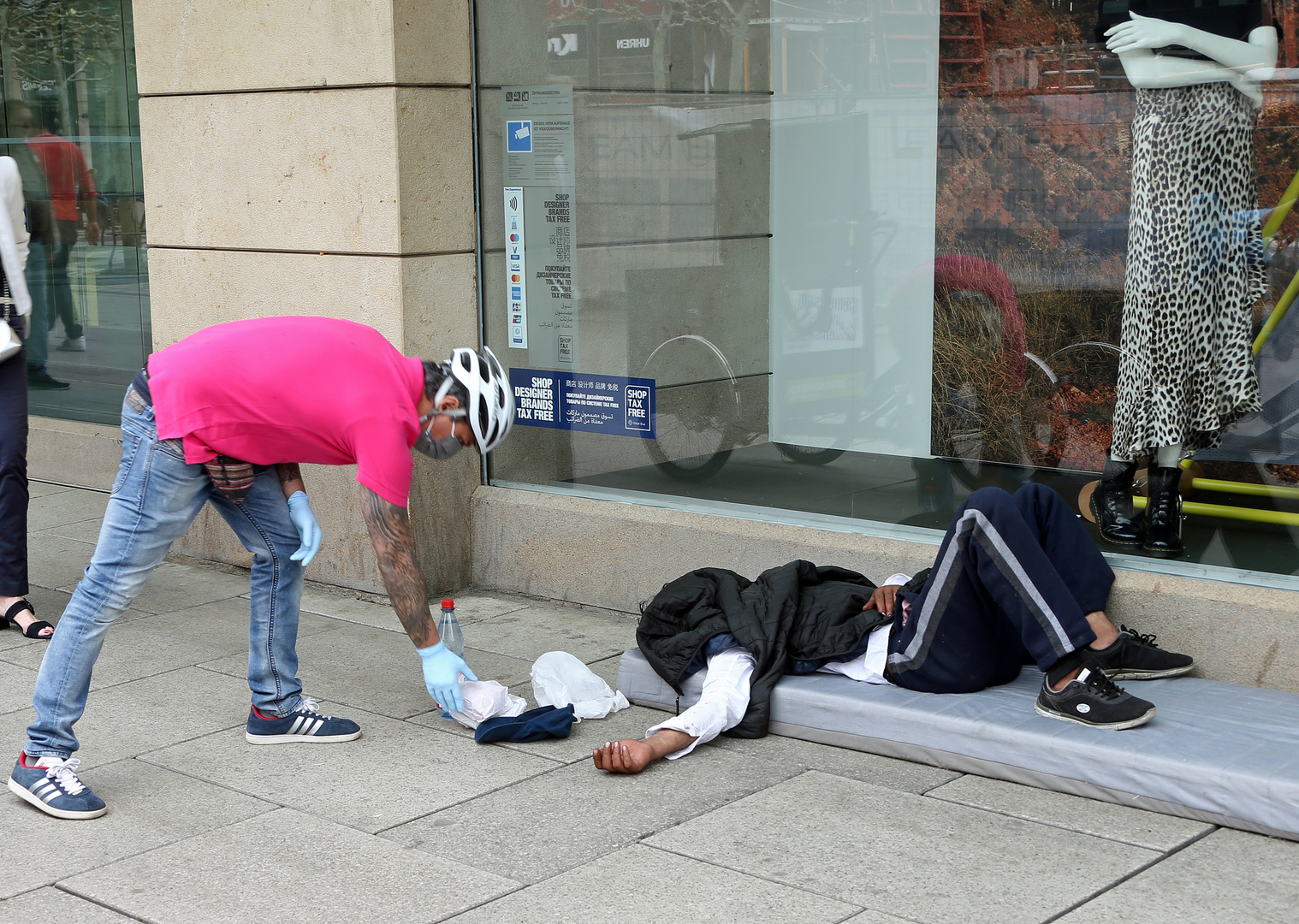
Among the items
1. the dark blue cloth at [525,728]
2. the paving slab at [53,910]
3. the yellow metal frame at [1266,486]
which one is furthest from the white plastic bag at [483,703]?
the yellow metal frame at [1266,486]

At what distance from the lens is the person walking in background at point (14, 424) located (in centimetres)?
534

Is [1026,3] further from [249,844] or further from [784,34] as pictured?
[249,844]

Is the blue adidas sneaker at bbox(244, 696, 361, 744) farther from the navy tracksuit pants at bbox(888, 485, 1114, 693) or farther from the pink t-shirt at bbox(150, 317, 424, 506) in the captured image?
the navy tracksuit pants at bbox(888, 485, 1114, 693)

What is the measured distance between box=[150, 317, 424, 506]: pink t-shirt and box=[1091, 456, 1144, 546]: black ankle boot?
2.57m

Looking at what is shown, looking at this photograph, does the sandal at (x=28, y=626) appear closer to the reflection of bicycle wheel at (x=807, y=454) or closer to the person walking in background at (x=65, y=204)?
the reflection of bicycle wheel at (x=807, y=454)

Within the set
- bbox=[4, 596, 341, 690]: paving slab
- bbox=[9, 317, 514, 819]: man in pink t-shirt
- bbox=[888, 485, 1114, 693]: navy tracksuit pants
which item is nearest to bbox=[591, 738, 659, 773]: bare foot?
bbox=[9, 317, 514, 819]: man in pink t-shirt

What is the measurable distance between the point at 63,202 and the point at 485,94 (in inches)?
154

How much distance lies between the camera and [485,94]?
6246 millimetres

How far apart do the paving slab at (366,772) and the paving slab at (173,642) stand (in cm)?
85

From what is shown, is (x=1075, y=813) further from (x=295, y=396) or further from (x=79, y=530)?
(x=79, y=530)

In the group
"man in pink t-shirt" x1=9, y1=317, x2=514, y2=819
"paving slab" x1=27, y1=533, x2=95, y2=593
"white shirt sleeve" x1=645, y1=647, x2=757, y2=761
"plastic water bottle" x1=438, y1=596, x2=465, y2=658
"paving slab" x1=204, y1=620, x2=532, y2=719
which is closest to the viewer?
"man in pink t-shirt" x1=9, y1=317, x2=514, y2=819

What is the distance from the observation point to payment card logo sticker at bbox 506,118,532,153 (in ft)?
20.5

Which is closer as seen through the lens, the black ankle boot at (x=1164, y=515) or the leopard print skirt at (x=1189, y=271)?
the leopard print skirt at (x=1189, y=271)

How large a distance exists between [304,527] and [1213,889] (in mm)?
2600
